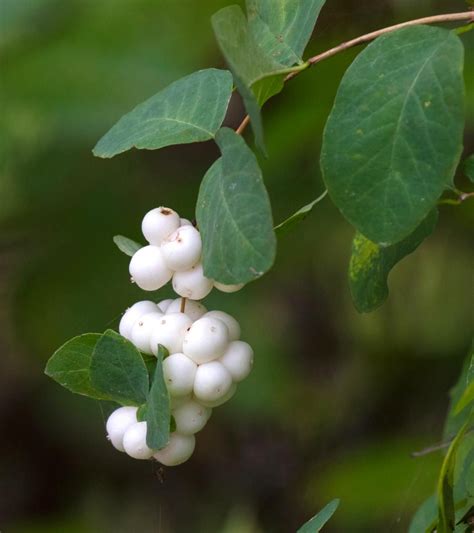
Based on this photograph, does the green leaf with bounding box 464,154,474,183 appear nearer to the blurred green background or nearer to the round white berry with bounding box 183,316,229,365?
the round white berry with bounding box 183,316,229,365

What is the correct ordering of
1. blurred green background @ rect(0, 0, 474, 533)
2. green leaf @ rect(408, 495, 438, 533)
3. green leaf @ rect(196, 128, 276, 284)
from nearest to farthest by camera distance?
green leaf @ rect(196, 128, 276, 284) → green leaf @ rect(408, 495, 438, 533) → blurred green background @ rect(0, 0, 474, 533)

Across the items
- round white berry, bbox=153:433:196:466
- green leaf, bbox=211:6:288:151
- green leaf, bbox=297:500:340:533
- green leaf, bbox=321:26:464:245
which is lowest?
green leaf, bbox=297:500:340:533

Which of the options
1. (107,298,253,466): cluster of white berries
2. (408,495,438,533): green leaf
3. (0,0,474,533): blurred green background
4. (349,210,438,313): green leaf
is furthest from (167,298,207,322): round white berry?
(0,0,474,533): blurred green background

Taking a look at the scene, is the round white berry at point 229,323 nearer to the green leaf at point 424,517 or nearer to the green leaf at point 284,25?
the green leaf at point 284,25

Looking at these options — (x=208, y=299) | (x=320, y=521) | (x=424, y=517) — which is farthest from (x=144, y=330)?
(x=208, y=299)

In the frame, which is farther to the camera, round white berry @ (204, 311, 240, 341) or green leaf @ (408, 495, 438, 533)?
green leaf @ (408, 495, 438, 533)

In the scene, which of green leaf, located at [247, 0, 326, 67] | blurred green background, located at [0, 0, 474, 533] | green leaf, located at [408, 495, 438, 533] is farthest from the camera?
blurred green background, located at [0, 0, 474, 533]

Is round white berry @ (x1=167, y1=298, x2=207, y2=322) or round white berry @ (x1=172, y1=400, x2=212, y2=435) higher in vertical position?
round white berry @ (x1=167, y1=298, x2=207, y2=322)

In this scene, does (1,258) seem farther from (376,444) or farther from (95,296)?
(376,444)

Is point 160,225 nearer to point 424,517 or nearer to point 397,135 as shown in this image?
point 397,135
